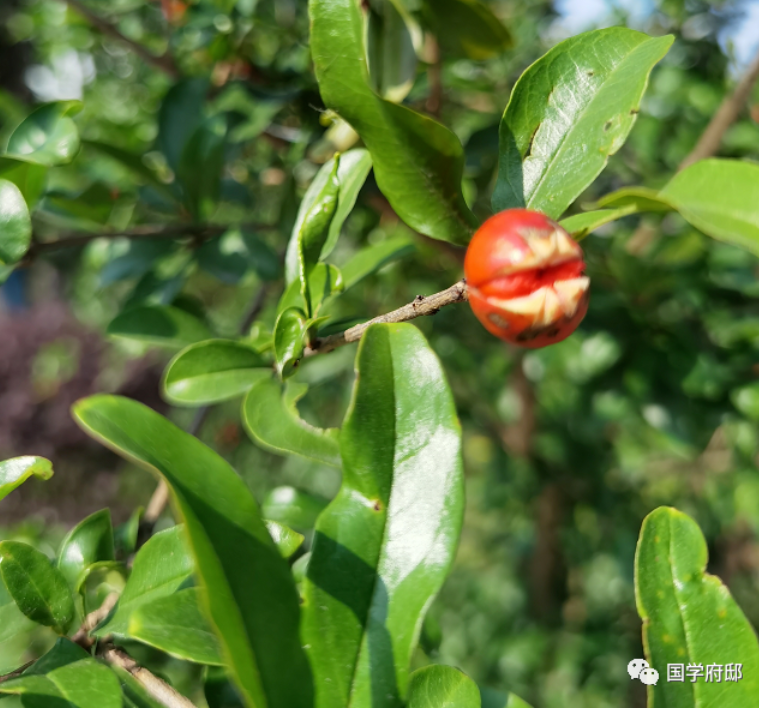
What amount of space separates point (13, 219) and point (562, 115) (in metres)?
0.43

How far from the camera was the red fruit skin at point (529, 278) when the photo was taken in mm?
338

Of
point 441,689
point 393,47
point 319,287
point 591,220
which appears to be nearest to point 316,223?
point 319,287

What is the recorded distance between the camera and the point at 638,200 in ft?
1.20

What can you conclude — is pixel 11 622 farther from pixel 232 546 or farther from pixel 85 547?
pixel 232 546

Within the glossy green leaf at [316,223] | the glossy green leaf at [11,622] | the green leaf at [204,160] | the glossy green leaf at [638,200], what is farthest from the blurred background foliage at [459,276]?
the glossy green leaf at [638,200]

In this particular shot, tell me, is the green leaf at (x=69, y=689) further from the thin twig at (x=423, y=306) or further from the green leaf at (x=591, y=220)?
the green leaf at (x=591, y=220)

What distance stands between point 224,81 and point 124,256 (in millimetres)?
420

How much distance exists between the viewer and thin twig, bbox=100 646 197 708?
37 centimetres

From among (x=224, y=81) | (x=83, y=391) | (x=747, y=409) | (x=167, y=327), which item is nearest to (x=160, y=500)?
(x=167, y=327)

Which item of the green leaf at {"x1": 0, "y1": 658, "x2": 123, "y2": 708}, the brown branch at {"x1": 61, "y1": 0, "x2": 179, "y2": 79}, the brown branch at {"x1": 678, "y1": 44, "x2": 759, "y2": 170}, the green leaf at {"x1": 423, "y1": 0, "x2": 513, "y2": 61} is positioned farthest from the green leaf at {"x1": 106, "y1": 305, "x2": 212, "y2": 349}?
the brown branch at {"x1": 678, "y1": 44, "x2": 759, "y2": 170}

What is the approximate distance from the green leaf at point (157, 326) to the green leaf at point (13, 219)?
0.47 ft

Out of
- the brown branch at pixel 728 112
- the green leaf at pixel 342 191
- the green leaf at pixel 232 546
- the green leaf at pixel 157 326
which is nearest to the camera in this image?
the green leaf at pixel 232 546

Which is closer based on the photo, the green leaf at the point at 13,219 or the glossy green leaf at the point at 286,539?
the glossy green leaf at the point at 286,539

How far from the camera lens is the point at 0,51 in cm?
528
